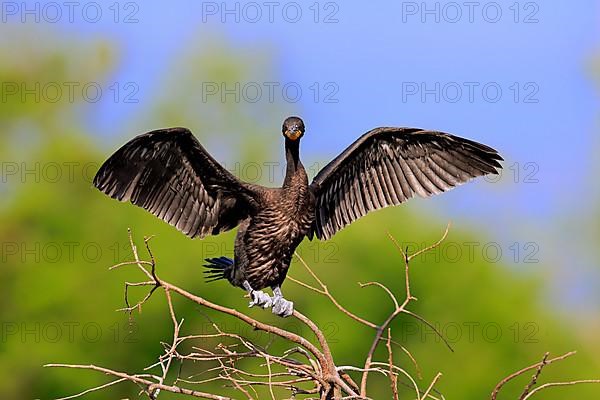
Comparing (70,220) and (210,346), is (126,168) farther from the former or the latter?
(70,220)

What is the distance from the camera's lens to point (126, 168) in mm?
6184

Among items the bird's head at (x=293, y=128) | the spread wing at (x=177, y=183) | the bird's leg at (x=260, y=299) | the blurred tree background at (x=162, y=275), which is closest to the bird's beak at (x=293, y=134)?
the bird's head at (x=293, y=128)

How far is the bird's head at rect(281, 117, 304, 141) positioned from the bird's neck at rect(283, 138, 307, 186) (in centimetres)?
11

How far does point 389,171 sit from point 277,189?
861 millimetres

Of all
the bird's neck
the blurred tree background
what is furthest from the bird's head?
the blurred tree background

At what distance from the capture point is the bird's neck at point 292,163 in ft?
20.6

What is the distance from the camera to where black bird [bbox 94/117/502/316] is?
6.23 m

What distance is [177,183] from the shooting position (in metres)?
6.52

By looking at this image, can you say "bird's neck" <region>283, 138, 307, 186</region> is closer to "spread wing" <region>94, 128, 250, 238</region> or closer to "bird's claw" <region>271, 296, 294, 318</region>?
"spread wing" <region>94, 128, 250, 238</region>

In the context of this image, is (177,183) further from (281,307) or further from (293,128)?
(281,307)

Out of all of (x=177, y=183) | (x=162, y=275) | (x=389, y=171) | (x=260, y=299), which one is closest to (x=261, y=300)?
(x=260, y=299)

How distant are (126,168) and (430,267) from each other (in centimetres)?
1721

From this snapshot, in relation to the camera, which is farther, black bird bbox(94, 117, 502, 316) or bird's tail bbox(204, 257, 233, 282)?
bird's tail bbox(204, 257, 233, 282)

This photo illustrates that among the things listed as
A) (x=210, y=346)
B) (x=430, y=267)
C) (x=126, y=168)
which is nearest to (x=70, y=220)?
(x=430, y=267)
